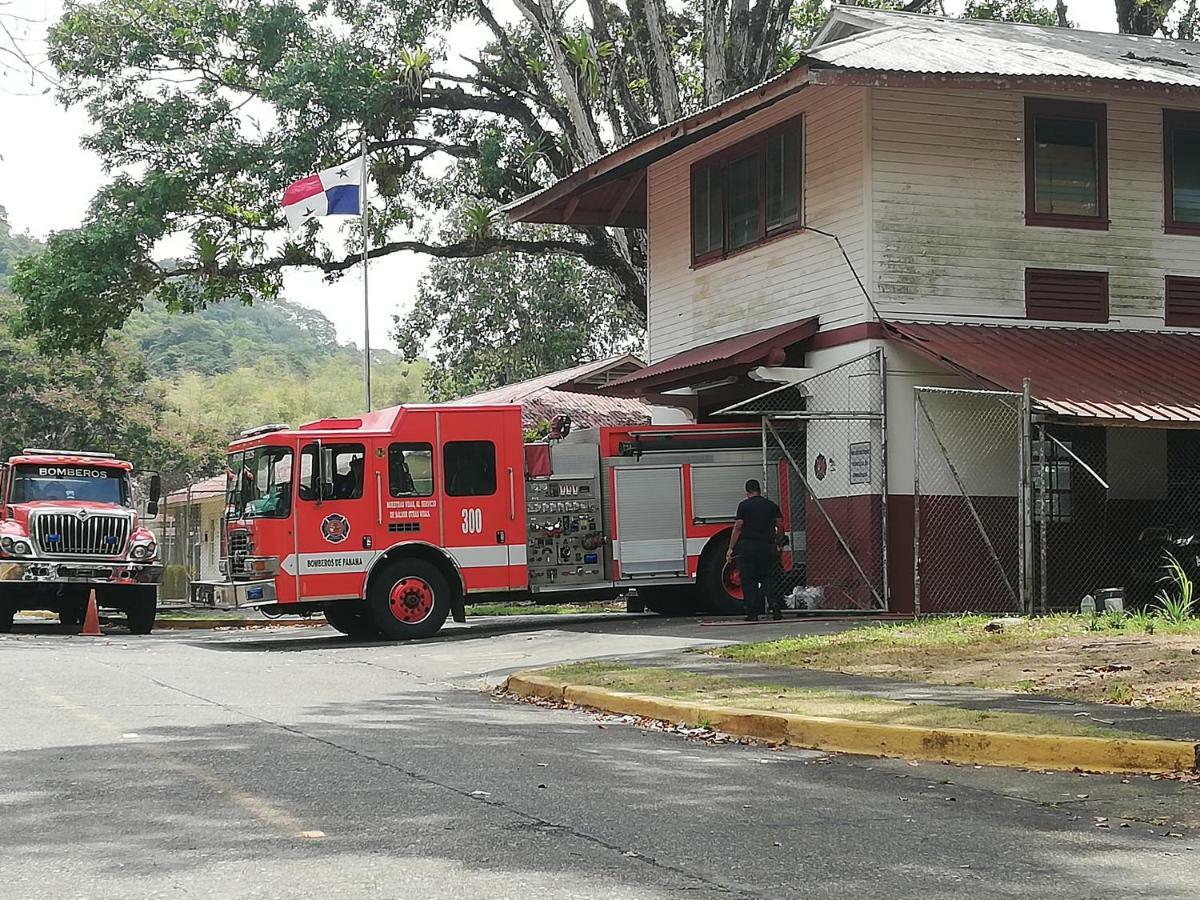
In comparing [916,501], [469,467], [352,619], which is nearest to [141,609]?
[352,619]

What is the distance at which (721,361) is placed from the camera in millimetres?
20281

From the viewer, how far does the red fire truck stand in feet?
65.1

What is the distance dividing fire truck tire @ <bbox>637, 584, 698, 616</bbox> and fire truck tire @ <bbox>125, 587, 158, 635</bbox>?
7689 mm

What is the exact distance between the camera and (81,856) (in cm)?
654

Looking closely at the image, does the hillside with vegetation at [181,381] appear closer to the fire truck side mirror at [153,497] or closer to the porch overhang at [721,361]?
the fire truck side mirror at [153,497]

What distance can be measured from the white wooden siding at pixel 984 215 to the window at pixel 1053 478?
1.77m

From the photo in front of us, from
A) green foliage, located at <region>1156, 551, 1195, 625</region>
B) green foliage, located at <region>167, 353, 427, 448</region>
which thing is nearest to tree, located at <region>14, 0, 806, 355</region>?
green foliage, located at <region>1156, 551, 1195, 625</region>

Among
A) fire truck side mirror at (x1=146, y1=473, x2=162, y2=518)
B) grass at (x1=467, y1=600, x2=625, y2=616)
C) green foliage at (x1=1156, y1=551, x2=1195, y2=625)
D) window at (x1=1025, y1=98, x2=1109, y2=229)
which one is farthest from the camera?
grass at (x1=467, y1=600, x2=625, y2=616)

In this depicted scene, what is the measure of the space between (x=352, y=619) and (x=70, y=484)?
6.33 meters

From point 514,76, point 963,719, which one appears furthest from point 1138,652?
point 514,76

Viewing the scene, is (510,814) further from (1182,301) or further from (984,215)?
(1182,301)

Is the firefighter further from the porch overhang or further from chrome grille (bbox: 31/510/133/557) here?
chrome grille (bbox: 31/510/133/557)

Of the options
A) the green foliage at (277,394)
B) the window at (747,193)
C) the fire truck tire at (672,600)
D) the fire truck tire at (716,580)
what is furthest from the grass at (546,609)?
the green foliage at (277,394)

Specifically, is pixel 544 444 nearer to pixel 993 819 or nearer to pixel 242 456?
pixel 242 456
